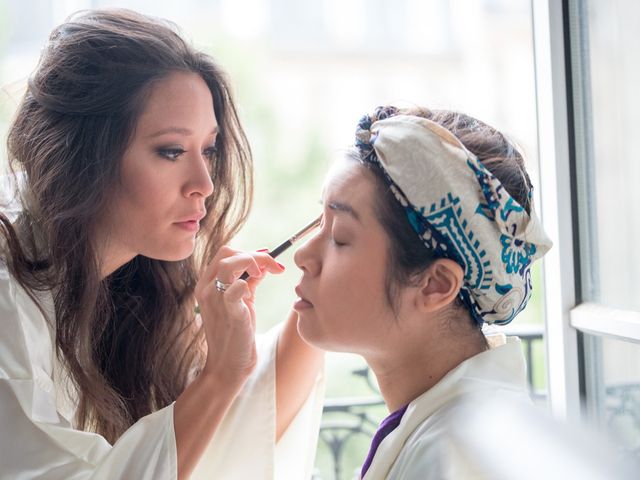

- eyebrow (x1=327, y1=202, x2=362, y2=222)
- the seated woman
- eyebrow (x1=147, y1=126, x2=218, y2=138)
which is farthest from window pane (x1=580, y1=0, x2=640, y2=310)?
eyebrow (x1=147, y1=126, x2=218, y2=138)

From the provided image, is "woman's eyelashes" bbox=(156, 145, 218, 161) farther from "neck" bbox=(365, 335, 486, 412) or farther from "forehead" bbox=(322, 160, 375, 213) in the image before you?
"neck" bbox=(365, 335, 486, 412)

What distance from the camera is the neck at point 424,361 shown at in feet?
3.70

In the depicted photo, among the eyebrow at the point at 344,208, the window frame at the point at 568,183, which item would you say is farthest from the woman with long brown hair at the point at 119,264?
the window frame at the point at 568,183

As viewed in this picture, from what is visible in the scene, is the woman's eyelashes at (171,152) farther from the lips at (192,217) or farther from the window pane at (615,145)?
the window pane at (615,145)

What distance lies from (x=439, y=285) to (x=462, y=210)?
0.13 m

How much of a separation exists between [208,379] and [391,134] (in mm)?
497

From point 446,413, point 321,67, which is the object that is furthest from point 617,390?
point 321,67

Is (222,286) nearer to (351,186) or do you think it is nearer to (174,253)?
(174,253)

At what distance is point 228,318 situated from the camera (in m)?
1.25

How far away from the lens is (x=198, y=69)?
143cm

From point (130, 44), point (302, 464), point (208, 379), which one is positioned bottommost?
point (302, 464)

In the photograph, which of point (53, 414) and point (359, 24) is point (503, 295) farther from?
point (359, 24)

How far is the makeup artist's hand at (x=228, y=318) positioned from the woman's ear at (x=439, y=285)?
1.02 feet

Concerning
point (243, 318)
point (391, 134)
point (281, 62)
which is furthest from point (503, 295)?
point (281, 62)
